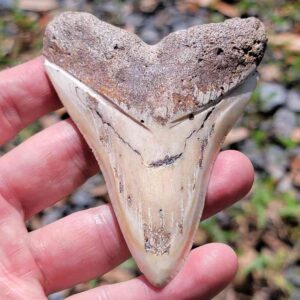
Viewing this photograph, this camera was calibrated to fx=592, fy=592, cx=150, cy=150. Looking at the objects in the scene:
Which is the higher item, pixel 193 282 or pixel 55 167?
pixel 55 167

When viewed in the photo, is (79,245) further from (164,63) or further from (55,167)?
(164,63)

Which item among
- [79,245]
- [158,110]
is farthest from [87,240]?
[158,110]

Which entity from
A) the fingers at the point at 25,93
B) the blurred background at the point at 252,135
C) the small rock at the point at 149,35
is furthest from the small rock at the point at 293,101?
the fingers at the point at 25,93

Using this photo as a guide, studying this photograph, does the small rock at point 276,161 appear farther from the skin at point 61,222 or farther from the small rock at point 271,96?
the skin at point 61,222

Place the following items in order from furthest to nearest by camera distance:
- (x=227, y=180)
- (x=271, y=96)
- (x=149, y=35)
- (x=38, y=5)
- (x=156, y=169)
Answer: (x=38, y=5) → (x=149, y=35) → (x=271, y=96) → (x=227, y=180) → (x=156, y=169)

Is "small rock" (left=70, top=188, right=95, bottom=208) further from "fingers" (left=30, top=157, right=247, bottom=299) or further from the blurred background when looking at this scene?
"fingers" (left=30, top=157, right=247, bottom=299)
